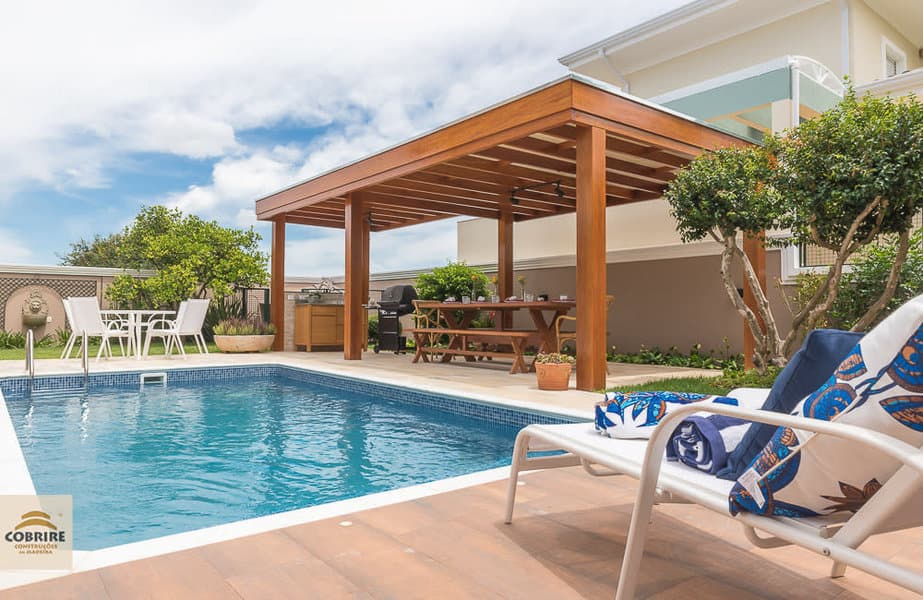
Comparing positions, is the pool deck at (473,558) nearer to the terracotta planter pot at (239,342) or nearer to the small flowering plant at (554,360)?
the small flowering plant at (554,360)

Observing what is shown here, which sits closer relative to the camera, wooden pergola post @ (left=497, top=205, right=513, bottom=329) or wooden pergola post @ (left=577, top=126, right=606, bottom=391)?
wooden pergola post @ (left=577, top=126, right=606, bottom=391)

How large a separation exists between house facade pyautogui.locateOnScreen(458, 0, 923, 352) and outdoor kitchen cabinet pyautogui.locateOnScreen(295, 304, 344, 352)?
340cm

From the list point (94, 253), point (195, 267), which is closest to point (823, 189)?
point (195, 267)

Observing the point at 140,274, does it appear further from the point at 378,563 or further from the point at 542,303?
the point at 378,563

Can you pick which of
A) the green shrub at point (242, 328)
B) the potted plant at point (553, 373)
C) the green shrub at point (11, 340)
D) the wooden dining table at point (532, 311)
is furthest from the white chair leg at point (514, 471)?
the green shrub at point (11, 340)

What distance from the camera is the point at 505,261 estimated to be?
35.3 feet

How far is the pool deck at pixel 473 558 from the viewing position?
1.66 metres

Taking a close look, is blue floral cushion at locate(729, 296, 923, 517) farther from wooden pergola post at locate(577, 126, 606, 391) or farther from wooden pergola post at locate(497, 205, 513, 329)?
wooden pergola post at locate(497, 205, 513, 329)

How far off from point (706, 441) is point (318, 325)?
992 cm

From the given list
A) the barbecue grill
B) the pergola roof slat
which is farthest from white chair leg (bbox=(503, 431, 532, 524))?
the barbecue grill

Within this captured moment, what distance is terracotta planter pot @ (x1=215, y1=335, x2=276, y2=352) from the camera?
33.8 ft

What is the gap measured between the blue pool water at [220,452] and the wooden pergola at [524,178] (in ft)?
6.64

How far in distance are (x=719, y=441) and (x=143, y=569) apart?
1.62 meters

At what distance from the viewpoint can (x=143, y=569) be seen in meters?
1.76
